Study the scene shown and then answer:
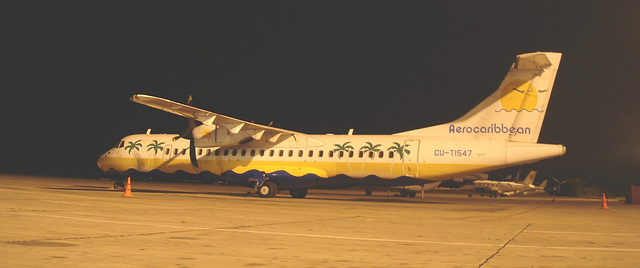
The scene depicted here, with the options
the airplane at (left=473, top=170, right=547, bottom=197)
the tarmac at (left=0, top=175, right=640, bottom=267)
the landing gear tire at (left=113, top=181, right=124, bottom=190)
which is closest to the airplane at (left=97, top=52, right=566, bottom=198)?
the landing gear tire at (left=113, top=181, right=124, bottom=190)

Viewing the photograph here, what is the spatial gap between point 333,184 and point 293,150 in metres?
2.58

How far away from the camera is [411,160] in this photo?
25516 millimetres

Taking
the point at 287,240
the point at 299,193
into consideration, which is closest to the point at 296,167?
the point at 299,193

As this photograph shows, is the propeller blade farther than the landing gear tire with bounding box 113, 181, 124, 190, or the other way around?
the landing gear tire with bounding box 113, 181, 124, 190

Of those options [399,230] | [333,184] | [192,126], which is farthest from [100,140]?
[399,230]

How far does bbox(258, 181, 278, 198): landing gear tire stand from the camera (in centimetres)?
2795

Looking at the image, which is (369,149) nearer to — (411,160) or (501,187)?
(411,160)

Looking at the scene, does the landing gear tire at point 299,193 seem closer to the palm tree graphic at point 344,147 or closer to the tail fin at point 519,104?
the palm tree graphic at point 344,147

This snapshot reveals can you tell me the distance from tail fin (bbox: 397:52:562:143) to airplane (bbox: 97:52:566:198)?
4 cm

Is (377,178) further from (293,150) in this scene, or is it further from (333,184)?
(293,150)

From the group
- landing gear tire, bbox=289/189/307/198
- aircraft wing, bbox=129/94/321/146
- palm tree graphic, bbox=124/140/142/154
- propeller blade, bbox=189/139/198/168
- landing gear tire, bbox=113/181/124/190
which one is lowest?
landing gear tire, bbox=289/189/307/198

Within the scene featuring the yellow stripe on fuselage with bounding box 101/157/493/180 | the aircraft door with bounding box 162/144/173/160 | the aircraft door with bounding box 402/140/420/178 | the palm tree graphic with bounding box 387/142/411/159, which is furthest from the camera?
the aircraft door with bounding box 162/144/173/160

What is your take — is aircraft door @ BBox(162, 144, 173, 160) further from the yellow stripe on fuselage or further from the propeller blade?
the propeller blade

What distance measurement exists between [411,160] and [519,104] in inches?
196
